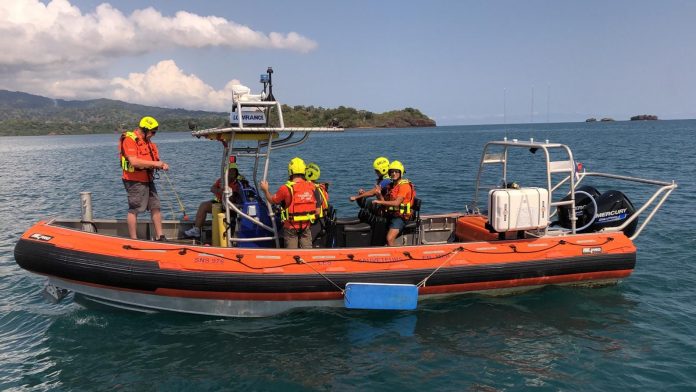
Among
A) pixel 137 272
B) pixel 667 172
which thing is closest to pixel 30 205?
pixel 137 272

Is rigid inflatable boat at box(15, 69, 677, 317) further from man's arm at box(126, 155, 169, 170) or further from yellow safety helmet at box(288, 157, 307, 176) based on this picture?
man's arm at box(126, 155, 169, 170)

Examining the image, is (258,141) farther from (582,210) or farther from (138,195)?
(582,210)

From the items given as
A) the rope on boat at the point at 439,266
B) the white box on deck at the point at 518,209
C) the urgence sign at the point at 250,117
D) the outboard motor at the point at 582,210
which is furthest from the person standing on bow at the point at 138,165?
the outboard motor at the point at 582,210

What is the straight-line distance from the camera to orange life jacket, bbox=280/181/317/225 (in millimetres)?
6000

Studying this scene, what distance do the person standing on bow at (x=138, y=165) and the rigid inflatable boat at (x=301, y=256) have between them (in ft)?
1.71

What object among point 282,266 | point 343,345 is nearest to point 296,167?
point 282,266

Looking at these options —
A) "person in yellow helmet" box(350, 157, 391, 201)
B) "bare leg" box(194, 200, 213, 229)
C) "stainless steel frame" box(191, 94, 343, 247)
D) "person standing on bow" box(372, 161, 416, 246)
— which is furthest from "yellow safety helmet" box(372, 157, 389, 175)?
"bare leg" box(194, 200, 213, 229)

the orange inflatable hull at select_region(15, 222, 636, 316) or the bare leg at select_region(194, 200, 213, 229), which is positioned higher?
the bare leg at select_region(194, 200, 213, 229)

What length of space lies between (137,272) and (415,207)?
3.68 metres

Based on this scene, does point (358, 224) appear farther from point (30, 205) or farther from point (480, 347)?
point (30, 205)

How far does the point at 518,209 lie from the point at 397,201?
1567mm

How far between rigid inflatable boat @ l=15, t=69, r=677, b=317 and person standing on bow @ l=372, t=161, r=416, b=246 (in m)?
0.16

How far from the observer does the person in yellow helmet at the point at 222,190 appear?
21.5 ft

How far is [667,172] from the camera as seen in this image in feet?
66.4
